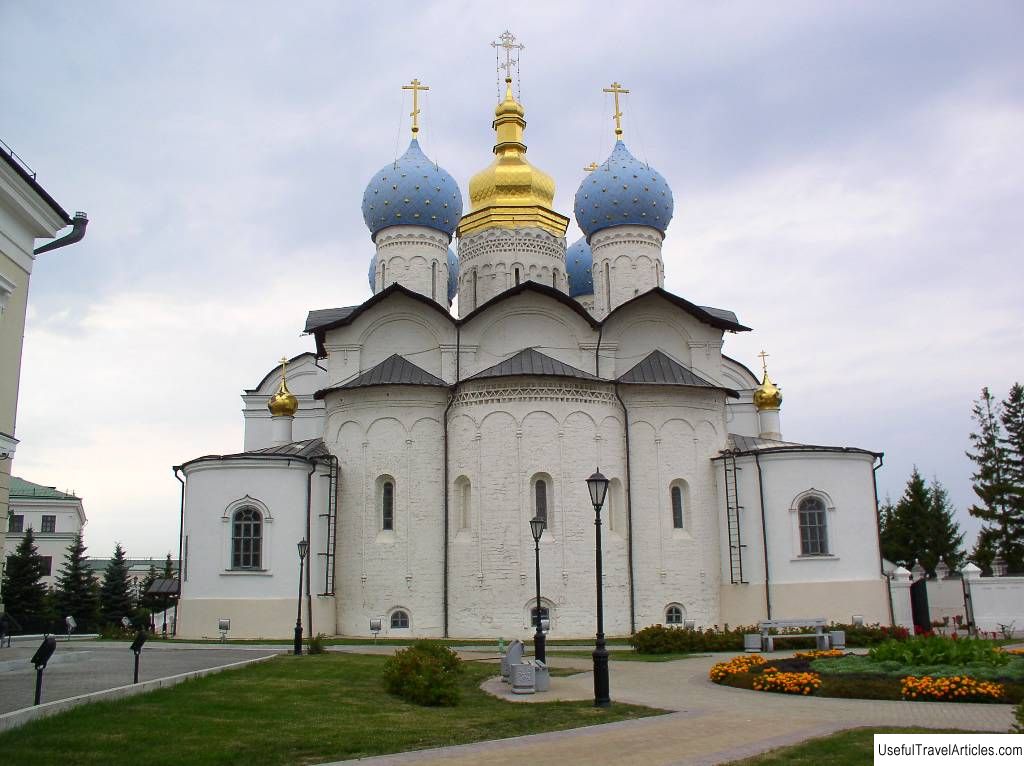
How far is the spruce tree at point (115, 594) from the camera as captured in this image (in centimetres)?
3856

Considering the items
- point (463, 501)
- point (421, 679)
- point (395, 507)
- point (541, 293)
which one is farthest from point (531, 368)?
point (421, 679)

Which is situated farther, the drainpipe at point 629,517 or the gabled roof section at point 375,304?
the gabled roof section at point 375,304

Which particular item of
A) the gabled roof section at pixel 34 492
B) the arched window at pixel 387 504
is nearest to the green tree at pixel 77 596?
the gabled roof section at pixel 34 492

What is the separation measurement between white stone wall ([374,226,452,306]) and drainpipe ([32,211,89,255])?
16.4 m

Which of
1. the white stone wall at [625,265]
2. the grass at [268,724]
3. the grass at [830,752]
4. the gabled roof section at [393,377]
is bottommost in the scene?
the grass at [830,752]

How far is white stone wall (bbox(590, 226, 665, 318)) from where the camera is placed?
28766 millimetres

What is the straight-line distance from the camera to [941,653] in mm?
12266

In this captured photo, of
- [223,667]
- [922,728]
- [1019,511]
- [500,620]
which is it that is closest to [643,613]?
[500,620]

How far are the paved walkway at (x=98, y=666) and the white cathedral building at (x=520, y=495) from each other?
12.8 ft

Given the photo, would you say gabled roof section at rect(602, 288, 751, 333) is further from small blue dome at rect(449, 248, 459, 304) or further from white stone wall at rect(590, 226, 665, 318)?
small blue dome at rect(449, 248, 459, 304)

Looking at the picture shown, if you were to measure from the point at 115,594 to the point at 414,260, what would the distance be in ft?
67.7

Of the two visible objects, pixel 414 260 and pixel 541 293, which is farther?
Result: pixel 414 260

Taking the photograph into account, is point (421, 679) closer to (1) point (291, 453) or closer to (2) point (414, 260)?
(1) point (291, 453)

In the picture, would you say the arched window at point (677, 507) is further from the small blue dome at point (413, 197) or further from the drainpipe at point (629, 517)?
the small blue dome at point (413, 197)
